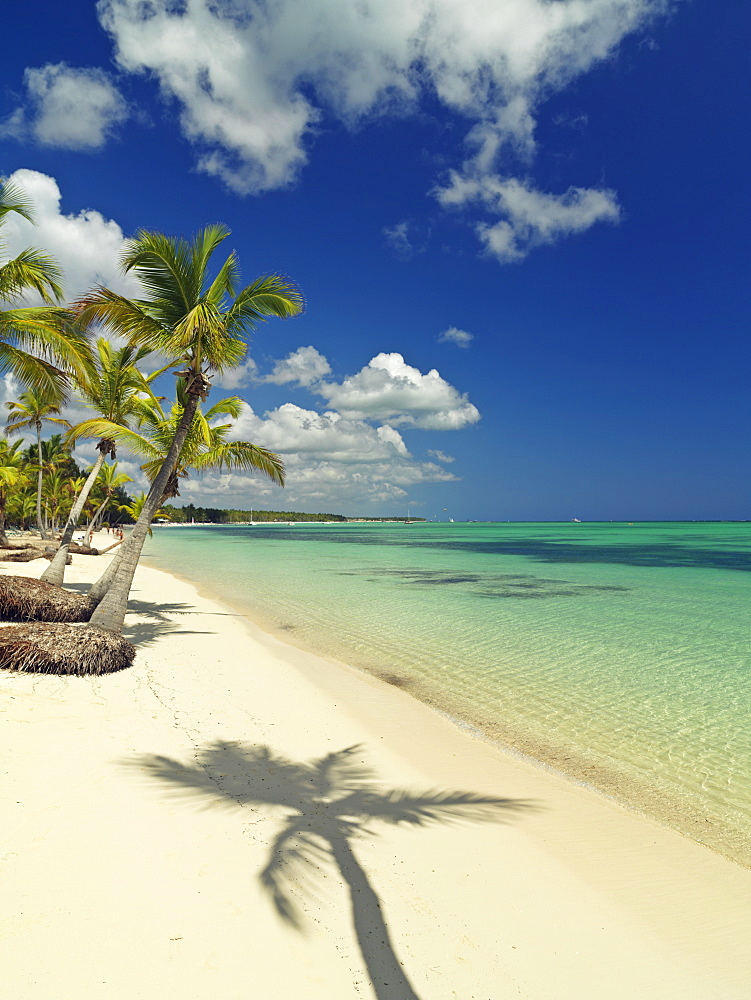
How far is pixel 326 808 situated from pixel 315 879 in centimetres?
110

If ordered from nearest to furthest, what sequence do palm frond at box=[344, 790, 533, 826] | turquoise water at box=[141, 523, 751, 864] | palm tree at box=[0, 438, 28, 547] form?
1. palm frond at box=[344, 790, 533, 826]
2. turquoise water at box=[141, 523, 751, 864]
3. palm tree at box=[0, 438, 28, 547]

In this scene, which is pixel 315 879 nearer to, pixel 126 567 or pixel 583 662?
pixel 126 567

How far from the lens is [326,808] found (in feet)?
16.0

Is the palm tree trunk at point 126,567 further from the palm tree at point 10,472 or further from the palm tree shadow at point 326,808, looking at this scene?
the palm tree at point 10,472

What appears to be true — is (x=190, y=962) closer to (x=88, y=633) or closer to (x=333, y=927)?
(x=333, y=927)

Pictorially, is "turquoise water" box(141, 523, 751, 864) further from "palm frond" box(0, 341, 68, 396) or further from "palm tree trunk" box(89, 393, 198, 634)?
"palm frond" box(0, 341, 68, 396)

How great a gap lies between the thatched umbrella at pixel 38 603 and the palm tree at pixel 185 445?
1.82 feet

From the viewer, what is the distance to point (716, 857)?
468 centimetres

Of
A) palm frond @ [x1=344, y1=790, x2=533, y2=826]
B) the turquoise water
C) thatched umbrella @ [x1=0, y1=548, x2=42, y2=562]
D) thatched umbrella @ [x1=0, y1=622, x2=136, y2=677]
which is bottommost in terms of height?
the turquoise water

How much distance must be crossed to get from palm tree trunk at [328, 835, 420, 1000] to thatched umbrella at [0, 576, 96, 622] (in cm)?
900

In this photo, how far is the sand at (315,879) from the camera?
2.97m

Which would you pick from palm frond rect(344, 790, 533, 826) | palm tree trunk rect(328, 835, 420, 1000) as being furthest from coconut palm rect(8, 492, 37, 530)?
palm tree trunk rect(328, 835, 420, 1000)

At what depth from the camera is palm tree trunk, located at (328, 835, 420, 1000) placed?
9.61ft

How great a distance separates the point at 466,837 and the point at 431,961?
1.60m
